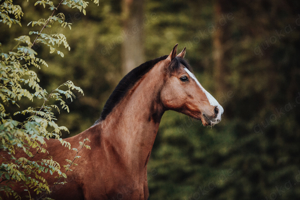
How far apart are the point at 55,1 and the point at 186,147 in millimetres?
6968

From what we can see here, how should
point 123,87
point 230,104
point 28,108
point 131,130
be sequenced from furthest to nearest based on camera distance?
point 230,104, point 123,87, point 131,130, point 28,108

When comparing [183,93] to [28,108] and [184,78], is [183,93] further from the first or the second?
[28,108]

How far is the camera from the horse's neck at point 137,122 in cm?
303

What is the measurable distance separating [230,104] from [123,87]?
25.3 feet

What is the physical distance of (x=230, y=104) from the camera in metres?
10.2

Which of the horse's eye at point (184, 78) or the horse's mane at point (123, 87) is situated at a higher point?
the horse's mane at point (123, 87)

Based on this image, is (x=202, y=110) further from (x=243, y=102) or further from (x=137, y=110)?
(x=243, y=102)

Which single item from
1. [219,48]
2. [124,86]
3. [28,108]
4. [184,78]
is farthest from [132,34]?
[28,108]

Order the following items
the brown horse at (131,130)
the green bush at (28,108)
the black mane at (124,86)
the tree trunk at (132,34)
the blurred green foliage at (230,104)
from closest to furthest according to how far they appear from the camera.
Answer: the green bush at (28,108)
the brown horse at (131,130)
the black mane at (124,86)
the tree trunk at (132,34)
the blurred green foliage at (230,104)

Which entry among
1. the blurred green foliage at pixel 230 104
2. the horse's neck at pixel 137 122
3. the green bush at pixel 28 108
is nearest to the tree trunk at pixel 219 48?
the blurred green foliage at pixel 230 104

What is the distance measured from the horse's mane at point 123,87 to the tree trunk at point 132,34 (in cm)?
534

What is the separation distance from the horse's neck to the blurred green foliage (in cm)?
623

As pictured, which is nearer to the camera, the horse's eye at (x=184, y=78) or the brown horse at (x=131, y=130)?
the brown horse at (x=131, y=130)

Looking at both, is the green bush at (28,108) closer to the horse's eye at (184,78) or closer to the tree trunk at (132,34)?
the horse's eye at (184,78)
